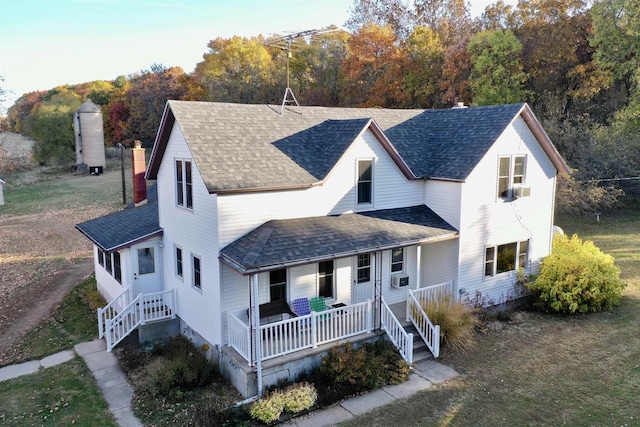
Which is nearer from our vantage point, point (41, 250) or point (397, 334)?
point (397, 334)

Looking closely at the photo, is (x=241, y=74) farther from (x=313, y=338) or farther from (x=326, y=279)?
(x=313, y=338)

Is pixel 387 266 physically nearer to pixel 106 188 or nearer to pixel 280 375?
pixel 280 375

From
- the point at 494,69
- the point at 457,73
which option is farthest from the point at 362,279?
the point at 457,73

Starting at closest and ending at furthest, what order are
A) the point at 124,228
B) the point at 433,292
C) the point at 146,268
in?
the point at 433,292 < the point at 146,268 < the point at 124,228

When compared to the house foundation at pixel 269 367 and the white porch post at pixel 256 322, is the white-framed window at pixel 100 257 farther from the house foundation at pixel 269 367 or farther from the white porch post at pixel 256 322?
the white porch post at pixel 256 322

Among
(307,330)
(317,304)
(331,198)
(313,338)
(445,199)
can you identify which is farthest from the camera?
(445,199)

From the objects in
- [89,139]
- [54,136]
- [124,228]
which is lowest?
[124,228]
